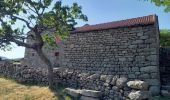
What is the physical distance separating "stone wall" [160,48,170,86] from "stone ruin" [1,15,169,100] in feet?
4.50

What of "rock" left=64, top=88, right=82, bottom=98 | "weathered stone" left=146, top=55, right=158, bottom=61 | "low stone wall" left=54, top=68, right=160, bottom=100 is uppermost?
"weathered stone" left=146, top=55, right=158, bottom=61

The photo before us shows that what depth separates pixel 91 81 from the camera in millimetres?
12461

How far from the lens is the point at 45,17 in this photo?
15180mm

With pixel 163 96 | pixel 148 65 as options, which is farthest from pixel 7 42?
pixel 163 96

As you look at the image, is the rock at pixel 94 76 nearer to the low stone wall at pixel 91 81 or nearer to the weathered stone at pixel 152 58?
the low stone wall at pixel 91 81

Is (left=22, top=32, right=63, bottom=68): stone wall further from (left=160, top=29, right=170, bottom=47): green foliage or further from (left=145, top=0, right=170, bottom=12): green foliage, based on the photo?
(left=160, top=29, right=170, bottom=47): green foliage

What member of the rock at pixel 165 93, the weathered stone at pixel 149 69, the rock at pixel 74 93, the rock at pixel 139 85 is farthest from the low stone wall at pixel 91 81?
the weathered stone at pixel 149 69

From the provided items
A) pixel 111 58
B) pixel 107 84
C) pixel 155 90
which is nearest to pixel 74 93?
pixel 107 84

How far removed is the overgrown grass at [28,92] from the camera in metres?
12.9

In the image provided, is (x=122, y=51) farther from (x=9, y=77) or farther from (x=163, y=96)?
(x=9, y=77)

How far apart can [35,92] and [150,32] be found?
23.6ft

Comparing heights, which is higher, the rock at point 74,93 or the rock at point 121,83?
the rock at point 121,83

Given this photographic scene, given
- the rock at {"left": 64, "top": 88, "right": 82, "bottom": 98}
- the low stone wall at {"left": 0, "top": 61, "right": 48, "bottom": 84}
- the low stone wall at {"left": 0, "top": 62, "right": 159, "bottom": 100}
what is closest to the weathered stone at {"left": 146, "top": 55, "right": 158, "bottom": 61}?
the low stone wall at {"left": 0, "top": 62, "right": 159, "bottom": 100}

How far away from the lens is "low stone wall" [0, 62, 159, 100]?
1017 cm
